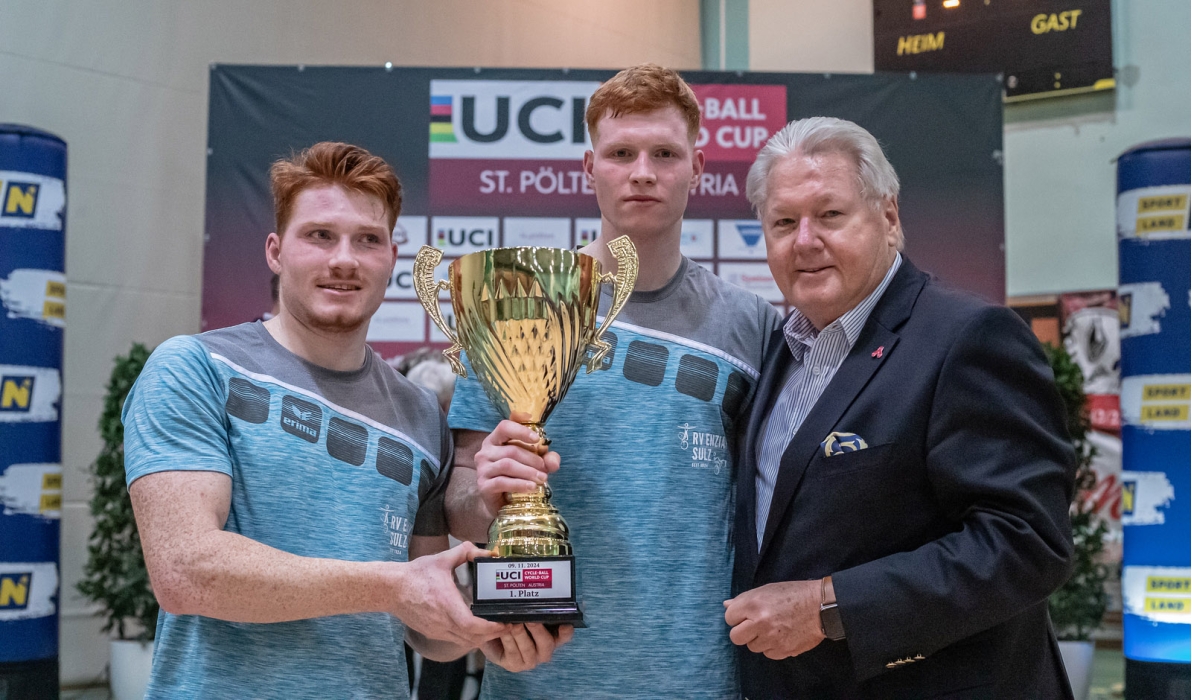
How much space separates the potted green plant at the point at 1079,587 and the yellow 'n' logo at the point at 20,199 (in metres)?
5.38

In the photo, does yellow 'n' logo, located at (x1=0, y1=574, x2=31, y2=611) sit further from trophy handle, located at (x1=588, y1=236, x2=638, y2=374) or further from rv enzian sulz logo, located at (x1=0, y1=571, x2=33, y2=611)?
trophy handle, located at (x1=588, y1=236, x2=638, y2=374)

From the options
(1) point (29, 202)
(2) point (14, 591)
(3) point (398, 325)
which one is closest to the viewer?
(2) point (14, 591)

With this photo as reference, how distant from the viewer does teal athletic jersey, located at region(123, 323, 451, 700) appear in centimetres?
182

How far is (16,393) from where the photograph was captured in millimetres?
4734

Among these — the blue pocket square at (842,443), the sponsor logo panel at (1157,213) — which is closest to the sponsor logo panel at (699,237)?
the sponsor logo panel at (1157,213)

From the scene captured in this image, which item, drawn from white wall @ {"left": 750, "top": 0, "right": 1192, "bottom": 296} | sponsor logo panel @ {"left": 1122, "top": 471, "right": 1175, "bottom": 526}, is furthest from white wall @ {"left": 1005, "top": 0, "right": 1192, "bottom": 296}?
sponsor logo panel @ {"left": 1122, "top": 471, "right": 1175, "bottom": 526}

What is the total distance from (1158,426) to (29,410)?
5709 millimetres

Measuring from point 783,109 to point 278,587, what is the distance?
199 inches

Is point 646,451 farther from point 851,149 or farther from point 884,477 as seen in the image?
point 851,149

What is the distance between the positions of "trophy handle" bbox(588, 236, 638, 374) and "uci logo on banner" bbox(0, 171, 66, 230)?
159 inches

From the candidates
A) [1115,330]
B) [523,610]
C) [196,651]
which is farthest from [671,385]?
[1115,330]

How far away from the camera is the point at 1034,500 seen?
1.67 m

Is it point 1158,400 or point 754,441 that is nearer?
point 754,441

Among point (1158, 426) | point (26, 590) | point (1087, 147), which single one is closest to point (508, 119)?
point (26, 590)
